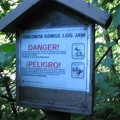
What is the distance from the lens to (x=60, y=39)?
5.76ft

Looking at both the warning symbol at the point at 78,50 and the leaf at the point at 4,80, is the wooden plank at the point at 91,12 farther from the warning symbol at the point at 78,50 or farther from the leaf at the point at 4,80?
the leaf at the point at 4,80

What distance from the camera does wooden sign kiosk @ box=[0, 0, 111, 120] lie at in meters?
1.65

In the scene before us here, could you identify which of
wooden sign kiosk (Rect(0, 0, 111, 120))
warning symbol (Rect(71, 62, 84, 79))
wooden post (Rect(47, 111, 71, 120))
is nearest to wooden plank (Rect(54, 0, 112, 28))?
wooden sign kiosk (Rect(0, 0, 111, 120))

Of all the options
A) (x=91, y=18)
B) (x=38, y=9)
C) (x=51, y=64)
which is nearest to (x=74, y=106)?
(x=51, y=64)

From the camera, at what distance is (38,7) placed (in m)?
1.83

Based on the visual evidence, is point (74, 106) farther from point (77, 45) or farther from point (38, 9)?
point (38, 9)

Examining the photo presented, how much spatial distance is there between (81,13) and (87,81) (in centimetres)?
43

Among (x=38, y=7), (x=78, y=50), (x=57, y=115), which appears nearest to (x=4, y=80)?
(x=57, y=115)

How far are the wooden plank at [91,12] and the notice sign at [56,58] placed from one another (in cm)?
13

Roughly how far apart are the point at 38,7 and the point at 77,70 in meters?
0.54

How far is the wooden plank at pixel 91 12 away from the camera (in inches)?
60.6

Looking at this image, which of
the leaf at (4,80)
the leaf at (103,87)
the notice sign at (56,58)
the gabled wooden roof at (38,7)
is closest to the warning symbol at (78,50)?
the notice sign at (56,58)

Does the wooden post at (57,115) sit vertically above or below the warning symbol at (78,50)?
below

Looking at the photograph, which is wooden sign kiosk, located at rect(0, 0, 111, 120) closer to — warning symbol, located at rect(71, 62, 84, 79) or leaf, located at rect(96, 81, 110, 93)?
warning symbol, located at rect(71, 62, 84, 79)
